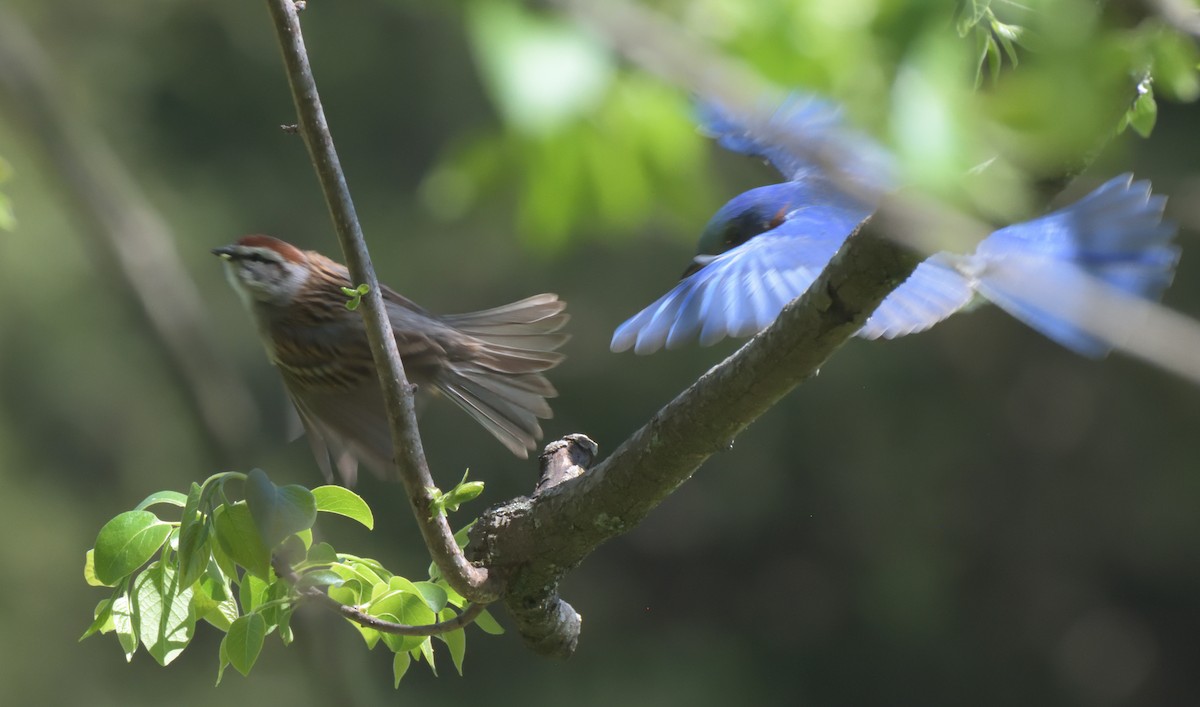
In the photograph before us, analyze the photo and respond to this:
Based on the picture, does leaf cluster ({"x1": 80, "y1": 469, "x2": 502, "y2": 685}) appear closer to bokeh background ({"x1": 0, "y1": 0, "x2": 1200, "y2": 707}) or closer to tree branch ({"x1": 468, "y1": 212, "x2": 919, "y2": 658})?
tree branch ({"x1": 468, "y1": 212, "x2": 919, "y2": 658})

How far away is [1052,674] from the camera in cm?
551

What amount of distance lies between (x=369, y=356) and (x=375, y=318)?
92cm

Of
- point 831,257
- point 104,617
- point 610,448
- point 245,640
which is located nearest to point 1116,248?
point 831,257

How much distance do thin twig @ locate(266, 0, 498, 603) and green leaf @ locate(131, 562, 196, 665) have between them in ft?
0.89

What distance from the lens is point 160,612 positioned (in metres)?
1.31

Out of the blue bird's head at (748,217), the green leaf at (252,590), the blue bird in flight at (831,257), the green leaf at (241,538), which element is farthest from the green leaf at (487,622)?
the blue bird's head at (748,217)

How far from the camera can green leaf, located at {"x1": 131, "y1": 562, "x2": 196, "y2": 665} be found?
129 centimetres

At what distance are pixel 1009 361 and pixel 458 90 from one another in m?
2.63

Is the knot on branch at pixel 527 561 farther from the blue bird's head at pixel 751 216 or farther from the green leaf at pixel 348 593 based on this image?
the blue bird's head at pixel 751 216

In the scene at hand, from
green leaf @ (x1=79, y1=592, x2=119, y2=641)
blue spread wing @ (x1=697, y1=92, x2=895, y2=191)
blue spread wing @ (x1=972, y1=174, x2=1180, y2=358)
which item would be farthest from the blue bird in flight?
green leaf @ (x1=79, y1=592, x2=119, y2=641)

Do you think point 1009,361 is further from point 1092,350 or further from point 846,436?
point 1092,350

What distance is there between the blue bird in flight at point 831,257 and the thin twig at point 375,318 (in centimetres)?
47

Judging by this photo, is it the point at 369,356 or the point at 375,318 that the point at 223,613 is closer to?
the point at 375,318

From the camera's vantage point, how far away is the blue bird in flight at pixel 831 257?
169 cm
